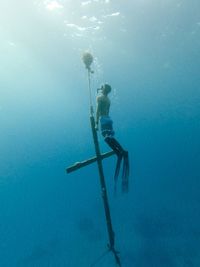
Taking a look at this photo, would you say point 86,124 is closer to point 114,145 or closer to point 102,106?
point 102,106

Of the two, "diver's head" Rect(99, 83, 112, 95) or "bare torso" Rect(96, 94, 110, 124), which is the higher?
"diver's head" Rect(99, 83, 112, 95)

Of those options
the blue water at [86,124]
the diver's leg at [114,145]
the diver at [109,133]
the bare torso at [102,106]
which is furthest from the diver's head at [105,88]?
the blue water at [86,124]

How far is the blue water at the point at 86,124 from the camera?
30406 millimetres

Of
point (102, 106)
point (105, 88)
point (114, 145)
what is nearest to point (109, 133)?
point (114, 145)

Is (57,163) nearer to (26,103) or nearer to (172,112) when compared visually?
(26,103)

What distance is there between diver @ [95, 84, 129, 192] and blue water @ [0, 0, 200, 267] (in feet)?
72.2

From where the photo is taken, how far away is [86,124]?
96.3m

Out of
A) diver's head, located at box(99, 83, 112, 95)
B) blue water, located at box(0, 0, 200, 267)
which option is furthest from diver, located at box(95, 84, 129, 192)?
blue water, located at box(0, 0, 200, 267)

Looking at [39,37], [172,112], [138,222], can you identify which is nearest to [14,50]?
[39,37]

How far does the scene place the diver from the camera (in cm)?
672

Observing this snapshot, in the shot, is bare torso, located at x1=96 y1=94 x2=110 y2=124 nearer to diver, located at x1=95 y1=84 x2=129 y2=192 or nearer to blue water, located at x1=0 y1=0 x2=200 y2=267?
diver, located at x1=95 y1=84 x2=129 y2=192

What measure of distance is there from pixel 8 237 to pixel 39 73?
27.0 m

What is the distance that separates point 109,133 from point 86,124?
89.6 meters

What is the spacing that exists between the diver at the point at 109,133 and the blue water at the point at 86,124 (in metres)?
22.0
